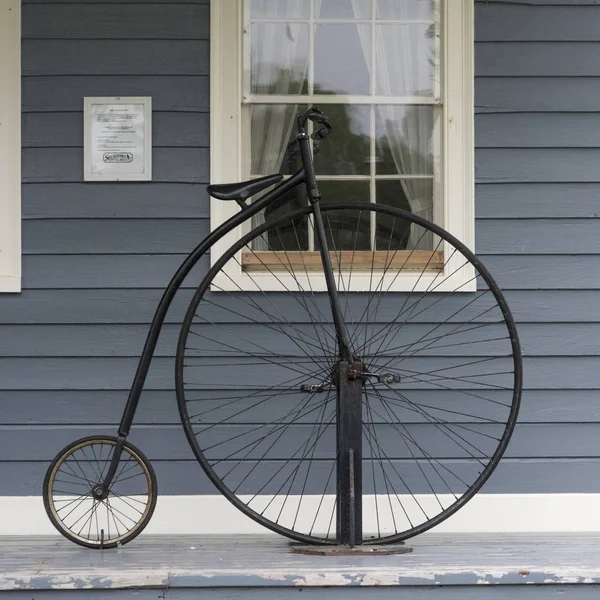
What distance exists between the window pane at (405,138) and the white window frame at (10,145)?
1349 mm

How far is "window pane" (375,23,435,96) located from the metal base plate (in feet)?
5.52

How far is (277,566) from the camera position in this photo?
296cm

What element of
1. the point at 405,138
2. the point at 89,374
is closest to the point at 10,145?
the point at 89,374

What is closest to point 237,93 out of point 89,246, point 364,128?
point 364,128

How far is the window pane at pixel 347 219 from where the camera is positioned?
375 centimetres

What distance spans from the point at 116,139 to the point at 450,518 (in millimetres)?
1881

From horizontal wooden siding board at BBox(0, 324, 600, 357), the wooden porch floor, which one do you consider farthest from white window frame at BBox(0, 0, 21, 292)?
the wooden porch floor

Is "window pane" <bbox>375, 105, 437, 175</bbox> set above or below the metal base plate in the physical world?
above

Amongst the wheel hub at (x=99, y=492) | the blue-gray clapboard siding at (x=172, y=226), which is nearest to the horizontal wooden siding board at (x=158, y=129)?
the blue-gray clapboard siding at (x=172, y=226)

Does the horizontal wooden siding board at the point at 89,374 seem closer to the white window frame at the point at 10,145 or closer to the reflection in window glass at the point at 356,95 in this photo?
the white window frame at the point at 10,145

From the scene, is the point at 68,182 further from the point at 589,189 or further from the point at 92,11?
the point at 589,189

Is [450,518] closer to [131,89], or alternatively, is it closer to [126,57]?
[131,89]

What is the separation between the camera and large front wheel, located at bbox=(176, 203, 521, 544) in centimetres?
367

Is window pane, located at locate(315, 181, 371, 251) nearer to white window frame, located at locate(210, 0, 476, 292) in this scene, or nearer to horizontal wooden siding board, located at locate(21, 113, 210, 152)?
white window frame, located at locate(210, 0, 476, 292)
